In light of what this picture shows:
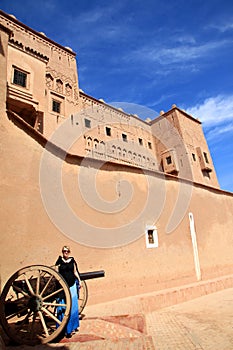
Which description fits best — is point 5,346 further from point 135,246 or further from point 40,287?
point 135,246

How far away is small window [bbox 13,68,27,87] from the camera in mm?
13038

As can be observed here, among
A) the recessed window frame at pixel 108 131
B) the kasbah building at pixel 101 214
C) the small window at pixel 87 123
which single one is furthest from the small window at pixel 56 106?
the recessed window frame at pixel 108 131

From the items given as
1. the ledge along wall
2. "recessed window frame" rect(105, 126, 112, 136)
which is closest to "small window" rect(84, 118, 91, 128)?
"recessed window frame" rect(105, 126, 112, 136)

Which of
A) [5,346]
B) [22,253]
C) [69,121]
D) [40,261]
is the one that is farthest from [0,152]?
[69,121]

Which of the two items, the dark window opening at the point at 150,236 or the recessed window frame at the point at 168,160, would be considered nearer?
the dark window opening at the point at 150,236

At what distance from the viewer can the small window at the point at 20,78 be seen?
1304cm

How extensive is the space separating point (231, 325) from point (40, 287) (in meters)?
4.14

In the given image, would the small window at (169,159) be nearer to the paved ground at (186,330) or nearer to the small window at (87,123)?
the small window at (87,123)

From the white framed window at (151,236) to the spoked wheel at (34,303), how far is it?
15.1 ft

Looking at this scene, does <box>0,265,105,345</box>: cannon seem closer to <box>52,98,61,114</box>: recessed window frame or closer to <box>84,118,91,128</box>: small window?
<box>52,98,61,114</box>: recessed window frame

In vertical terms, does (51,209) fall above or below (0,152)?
below

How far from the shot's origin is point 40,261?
196 inches

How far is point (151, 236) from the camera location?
8.13 metres

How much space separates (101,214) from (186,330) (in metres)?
3.49
